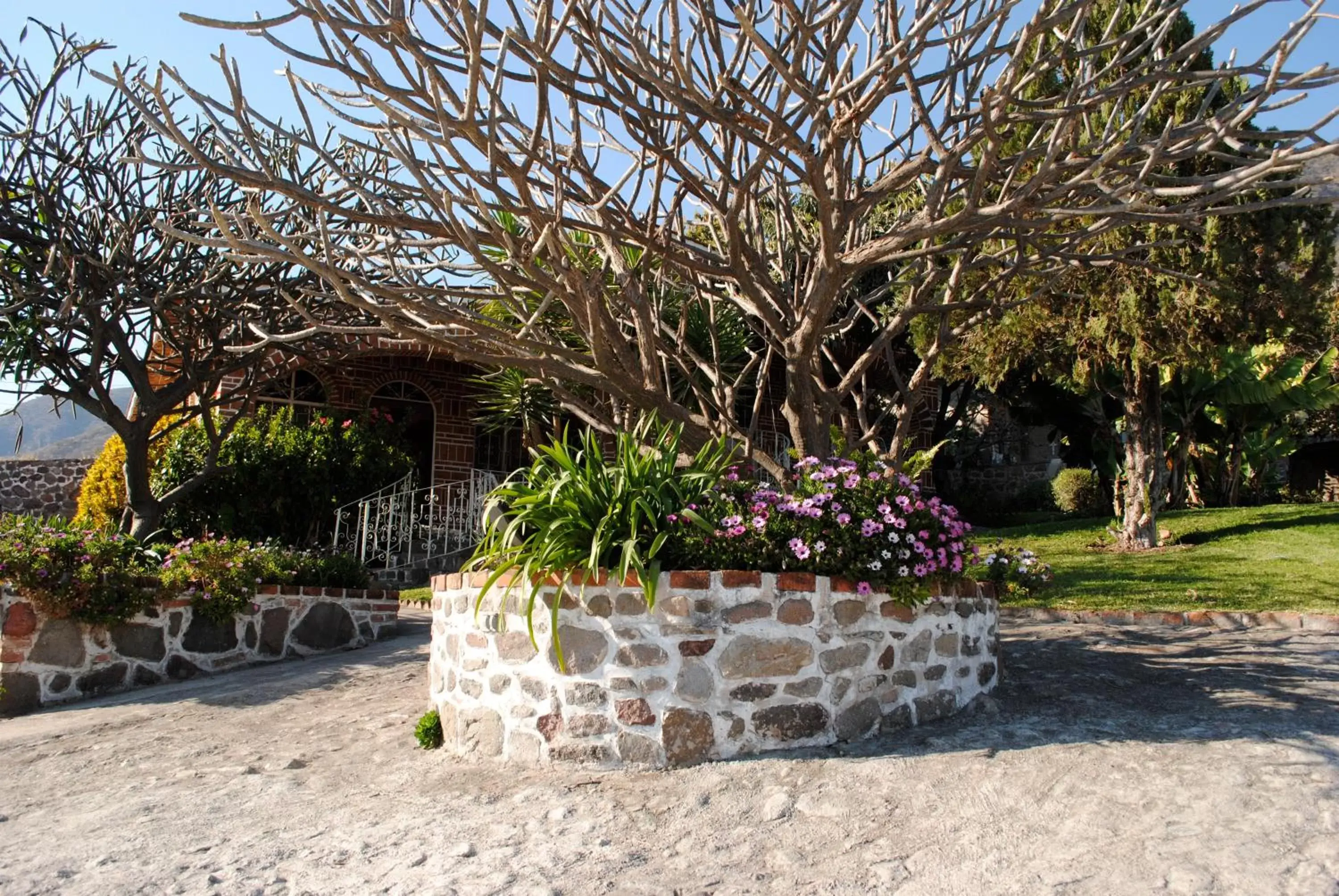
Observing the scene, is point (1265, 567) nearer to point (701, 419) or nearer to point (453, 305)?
point (701, 419)

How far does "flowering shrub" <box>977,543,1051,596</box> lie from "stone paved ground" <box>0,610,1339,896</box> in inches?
143

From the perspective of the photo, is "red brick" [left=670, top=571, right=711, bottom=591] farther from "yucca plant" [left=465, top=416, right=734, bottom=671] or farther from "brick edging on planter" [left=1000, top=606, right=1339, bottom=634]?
"brick edging on planter" [left=1000, top=606, right=1339, bottom=634]

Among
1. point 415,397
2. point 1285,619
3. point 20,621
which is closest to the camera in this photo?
point 20,621

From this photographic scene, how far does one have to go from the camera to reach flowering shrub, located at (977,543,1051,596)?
377 inches

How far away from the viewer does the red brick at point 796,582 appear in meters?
4.79

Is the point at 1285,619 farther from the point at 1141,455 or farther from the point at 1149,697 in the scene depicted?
the point at 1141,455

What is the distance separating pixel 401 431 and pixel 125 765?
952cm

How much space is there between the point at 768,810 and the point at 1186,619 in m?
5.59

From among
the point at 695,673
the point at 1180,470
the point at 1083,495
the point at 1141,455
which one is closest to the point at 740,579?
the point at 695,673

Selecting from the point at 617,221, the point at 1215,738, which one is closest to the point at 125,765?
the point at 617,221

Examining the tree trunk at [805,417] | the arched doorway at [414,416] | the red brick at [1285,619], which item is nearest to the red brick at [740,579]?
the tree trunk at [805,417]

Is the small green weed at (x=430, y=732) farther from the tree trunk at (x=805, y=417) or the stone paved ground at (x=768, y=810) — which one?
the tree trunk at (x=805, y=417)

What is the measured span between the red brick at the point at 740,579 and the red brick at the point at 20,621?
5480 millimetres

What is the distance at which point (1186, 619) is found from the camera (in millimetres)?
8156
